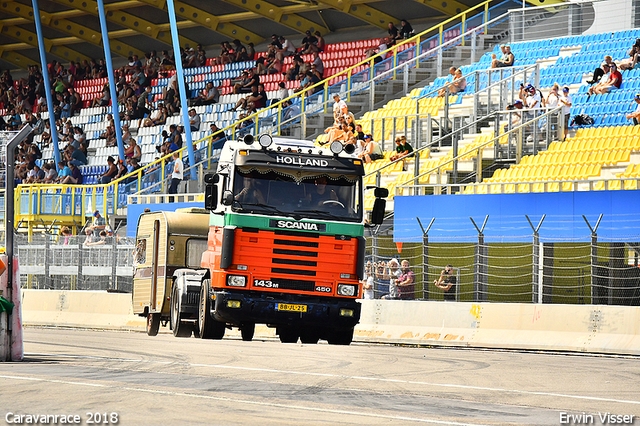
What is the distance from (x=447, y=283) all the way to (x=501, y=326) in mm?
1851

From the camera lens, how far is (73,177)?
41531 mm

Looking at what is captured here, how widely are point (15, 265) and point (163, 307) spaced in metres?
6.34

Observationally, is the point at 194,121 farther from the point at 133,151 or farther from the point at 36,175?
the point at 36,175

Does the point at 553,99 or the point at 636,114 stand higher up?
the point at 553,99

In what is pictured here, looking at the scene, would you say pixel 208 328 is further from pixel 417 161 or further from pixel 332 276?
pixel 417 161

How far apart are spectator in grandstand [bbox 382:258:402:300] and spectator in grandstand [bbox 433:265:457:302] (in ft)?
2.47

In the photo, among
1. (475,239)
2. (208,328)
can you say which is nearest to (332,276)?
(208,328)

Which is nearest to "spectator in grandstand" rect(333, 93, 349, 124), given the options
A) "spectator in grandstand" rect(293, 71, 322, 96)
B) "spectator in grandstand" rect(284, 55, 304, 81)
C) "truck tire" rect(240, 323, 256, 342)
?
"spectator in grandstand" rect(293, 71, 322, 96)

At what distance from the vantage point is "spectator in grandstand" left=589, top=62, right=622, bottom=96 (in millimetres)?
27844

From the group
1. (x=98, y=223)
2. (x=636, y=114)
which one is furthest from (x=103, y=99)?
(x=636, y=114)

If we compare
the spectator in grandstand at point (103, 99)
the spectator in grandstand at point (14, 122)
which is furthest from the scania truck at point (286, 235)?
the spectator in grandstand at point (14, 122)

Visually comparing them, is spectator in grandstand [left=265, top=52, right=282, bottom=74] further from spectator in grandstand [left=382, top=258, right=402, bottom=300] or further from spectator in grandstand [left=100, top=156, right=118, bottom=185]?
spectator in grandstand [left=382, top=258, right=402, bottom=300]

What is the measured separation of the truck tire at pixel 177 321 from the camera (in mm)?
18109

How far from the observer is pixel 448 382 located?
441 inches
